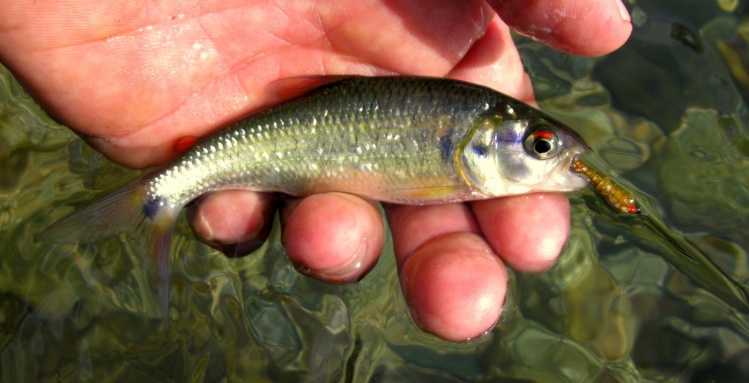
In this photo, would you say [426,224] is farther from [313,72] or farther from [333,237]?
[313,72]

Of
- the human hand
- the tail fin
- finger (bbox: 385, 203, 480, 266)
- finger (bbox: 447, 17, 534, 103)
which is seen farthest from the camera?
finger (bbox: 447, 17, 534, 103)

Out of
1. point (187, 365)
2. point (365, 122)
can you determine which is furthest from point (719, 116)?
point (187, 365)

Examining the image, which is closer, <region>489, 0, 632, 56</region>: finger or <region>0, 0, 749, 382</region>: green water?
<region>489, 0, 632, 56</region>: finger

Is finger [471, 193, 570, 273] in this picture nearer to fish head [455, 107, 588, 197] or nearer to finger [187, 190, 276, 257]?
fish head [455, 107, 588, 197]

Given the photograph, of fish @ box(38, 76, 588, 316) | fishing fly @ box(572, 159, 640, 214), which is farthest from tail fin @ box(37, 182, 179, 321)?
fishing fly @ box(572, 159, 640, 214)

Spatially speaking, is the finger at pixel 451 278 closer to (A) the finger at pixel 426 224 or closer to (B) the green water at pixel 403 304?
(A) the finger at pixel 426 224

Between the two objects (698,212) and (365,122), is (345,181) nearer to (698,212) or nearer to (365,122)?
(365,122)

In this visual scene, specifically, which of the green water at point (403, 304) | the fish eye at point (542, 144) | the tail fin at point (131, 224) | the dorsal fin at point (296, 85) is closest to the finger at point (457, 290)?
the fish eye at point (542, 144)
